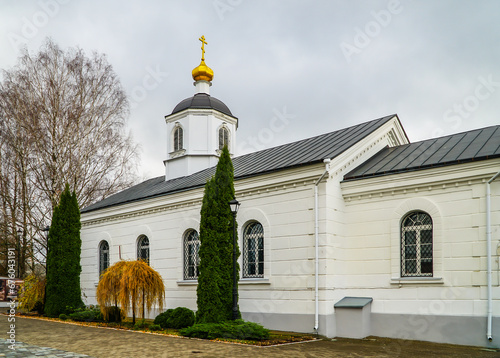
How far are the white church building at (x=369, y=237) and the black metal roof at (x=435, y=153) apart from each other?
0.04 m

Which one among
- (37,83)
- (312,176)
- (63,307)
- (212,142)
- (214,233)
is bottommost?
(63,307)

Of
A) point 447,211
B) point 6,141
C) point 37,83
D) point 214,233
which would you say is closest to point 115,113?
point 37,83

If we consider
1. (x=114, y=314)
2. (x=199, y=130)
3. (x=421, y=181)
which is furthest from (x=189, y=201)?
(x=421, y=181)

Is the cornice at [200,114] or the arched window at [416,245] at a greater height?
the cornice at [200,114]

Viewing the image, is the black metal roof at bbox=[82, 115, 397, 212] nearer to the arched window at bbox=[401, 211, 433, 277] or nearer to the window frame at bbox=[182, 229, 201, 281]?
the window frame at bbox=[182, 229, 201, 281]

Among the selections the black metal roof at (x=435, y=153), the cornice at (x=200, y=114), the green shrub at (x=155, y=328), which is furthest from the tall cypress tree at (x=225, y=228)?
the cornice at (x=200, y=114)

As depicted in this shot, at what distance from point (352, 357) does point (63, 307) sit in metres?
13.0

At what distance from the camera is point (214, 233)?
13.2 meters

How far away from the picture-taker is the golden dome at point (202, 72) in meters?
22.7

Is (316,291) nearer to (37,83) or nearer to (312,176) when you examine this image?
(312,176)

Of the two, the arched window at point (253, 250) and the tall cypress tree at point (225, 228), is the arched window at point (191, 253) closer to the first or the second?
the arched window at point (253, 250)

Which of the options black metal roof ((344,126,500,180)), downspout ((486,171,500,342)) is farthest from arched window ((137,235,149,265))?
downspout ((486,171,500,342))

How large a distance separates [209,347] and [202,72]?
50.4ft

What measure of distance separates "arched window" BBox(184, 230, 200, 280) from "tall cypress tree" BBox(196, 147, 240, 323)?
3518mm
